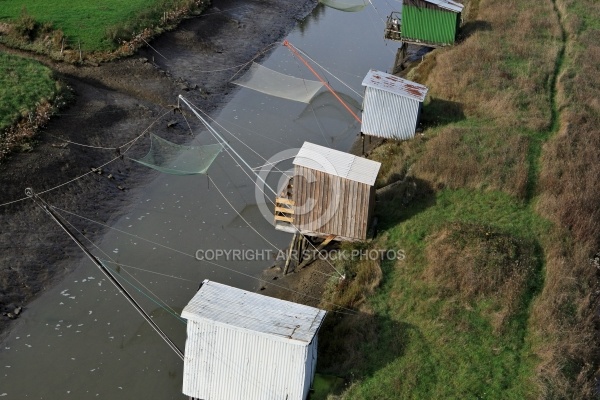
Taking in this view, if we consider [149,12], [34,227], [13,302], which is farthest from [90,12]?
[13,302]

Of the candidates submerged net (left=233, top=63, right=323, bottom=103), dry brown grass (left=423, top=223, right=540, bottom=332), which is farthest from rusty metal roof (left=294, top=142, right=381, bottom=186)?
submerged net (left=233, top=63, right=323, bottom=103)

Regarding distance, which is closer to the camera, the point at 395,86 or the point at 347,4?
the point at 395,86

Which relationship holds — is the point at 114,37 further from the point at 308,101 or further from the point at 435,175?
the point at 435,175

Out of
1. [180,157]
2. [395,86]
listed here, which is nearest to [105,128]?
[180,157]

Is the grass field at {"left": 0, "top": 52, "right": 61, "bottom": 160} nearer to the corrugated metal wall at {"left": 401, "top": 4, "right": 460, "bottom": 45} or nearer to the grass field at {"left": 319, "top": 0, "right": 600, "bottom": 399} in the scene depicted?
the grass field at {"left": 319, "top": 0, "right": 600, "bottom": 399}

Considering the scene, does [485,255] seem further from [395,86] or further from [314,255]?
[395,86]

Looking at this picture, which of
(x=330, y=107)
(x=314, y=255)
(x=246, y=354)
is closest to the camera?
(x=246, y=354)
